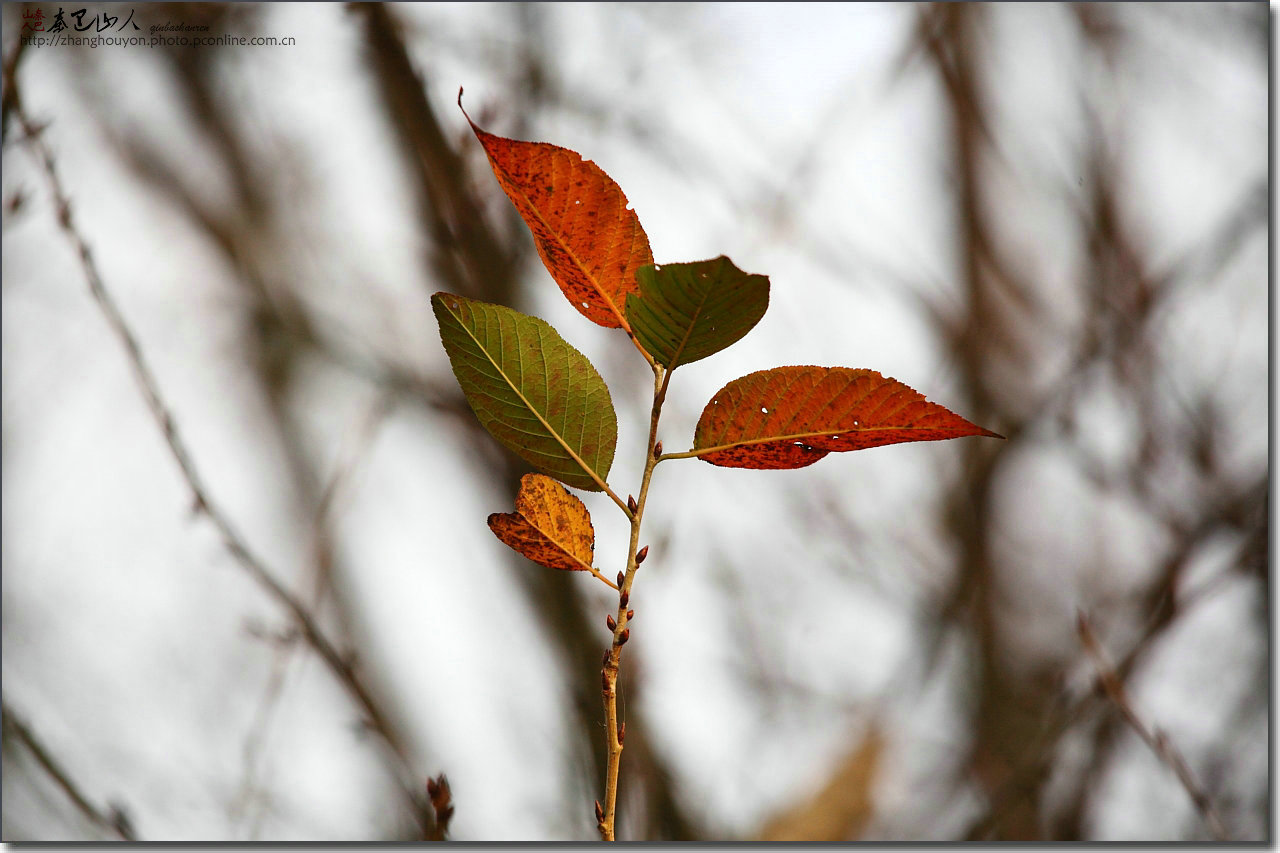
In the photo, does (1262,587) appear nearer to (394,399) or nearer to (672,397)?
(672,397)

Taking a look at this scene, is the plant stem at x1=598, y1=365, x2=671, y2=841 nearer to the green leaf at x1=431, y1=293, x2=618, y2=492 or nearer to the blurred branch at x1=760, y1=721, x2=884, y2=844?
the green leaf at x1=431, y1=293, x2=618, y2=492

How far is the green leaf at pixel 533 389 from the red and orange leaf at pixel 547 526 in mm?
11

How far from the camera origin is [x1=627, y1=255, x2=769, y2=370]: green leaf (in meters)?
0.22

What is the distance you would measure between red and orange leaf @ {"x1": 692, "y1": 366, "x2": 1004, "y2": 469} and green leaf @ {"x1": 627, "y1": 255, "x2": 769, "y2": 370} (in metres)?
0.02

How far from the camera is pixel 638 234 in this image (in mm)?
260

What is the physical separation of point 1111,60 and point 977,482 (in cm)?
38

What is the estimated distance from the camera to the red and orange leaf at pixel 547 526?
257 mm

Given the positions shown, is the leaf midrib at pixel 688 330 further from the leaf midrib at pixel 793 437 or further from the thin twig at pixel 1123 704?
the thin twig at pixel 1123 704

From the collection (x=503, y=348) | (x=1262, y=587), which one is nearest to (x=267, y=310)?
(x=503, y=348)

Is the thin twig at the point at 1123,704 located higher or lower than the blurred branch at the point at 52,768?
lower

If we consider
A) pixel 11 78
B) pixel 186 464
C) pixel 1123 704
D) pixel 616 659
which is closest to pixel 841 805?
pixel 1123 704

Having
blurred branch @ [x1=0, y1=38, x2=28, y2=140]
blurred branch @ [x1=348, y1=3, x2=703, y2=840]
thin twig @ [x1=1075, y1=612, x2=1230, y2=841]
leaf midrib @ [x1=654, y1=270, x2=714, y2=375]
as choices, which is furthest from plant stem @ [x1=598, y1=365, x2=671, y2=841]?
blurred branch @ [x1=0, y1=38, x2=28, y2=140]

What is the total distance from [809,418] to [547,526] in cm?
10

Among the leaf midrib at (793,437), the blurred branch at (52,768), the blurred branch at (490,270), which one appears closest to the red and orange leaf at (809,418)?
the leaf midrib at (793,437)
